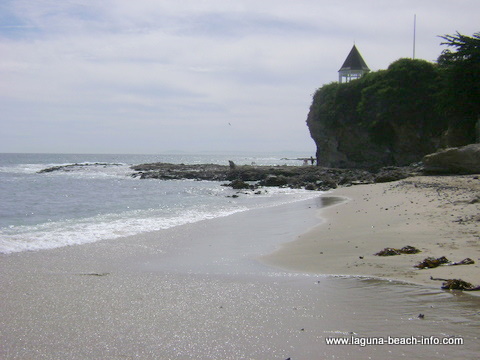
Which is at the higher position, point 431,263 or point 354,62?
point 354,62

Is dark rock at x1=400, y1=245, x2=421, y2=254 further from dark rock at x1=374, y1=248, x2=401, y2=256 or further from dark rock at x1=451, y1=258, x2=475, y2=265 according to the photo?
dark rock at x1=451, y1=258, x2=475, y2=265

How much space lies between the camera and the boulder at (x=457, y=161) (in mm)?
17953

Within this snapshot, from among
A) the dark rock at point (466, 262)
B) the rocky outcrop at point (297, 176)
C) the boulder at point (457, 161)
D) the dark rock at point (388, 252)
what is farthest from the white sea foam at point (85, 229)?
the rocky outcrop at point (297, 176)

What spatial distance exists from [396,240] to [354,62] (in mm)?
53262

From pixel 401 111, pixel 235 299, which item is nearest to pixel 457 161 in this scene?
pixel 235 299

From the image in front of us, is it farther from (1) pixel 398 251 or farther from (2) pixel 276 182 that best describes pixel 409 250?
(2) pixel 276 182

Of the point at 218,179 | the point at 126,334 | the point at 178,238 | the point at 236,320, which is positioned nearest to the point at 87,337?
the point at 126,334

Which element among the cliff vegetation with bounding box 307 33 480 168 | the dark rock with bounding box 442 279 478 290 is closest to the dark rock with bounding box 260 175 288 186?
the cliff vegetation with bounding box 307 33 480 168

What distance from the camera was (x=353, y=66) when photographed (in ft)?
189

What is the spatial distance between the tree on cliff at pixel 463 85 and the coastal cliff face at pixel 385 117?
6674 mm

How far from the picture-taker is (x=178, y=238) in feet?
34.0

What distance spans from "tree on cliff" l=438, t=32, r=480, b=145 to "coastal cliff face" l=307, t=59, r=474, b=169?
21.9 feet

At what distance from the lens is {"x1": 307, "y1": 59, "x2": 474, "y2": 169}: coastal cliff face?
39.5 meters

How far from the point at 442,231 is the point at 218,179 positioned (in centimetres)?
3135
